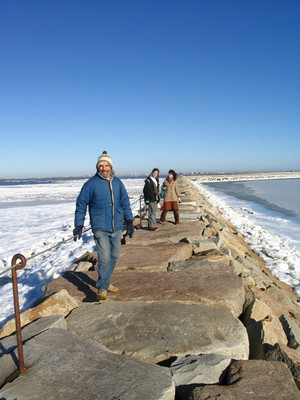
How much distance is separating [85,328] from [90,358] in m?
0.64

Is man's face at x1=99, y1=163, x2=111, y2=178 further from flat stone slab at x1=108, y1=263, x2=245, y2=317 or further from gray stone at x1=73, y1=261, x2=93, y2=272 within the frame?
gray stone at x1=73, y1=261, x2=93, y2=272

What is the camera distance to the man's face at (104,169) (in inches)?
138

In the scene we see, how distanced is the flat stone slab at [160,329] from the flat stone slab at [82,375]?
26 cm

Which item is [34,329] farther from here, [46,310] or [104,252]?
[104,252]

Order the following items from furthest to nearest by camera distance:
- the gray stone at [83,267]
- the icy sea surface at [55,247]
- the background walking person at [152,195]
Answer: the background walking person at [152,195], the icy sea surface at [55,247], the gray stone at [83,267]

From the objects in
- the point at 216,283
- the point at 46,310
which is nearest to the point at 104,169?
the point at 46,310

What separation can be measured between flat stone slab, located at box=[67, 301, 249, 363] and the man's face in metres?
1.41

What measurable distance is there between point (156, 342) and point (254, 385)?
2.91 ft

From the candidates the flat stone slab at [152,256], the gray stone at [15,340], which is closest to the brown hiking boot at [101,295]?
the gray stone at [15,340]

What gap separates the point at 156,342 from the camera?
9.05 feet

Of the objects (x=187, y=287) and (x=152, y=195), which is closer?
(x=187, y=287)

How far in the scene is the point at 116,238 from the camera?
3730mm

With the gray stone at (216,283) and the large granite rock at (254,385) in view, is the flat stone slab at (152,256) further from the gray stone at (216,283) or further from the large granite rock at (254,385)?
the large granite rock at (254,385)

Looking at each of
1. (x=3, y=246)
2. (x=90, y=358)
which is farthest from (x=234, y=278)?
(x=3, y=246)
